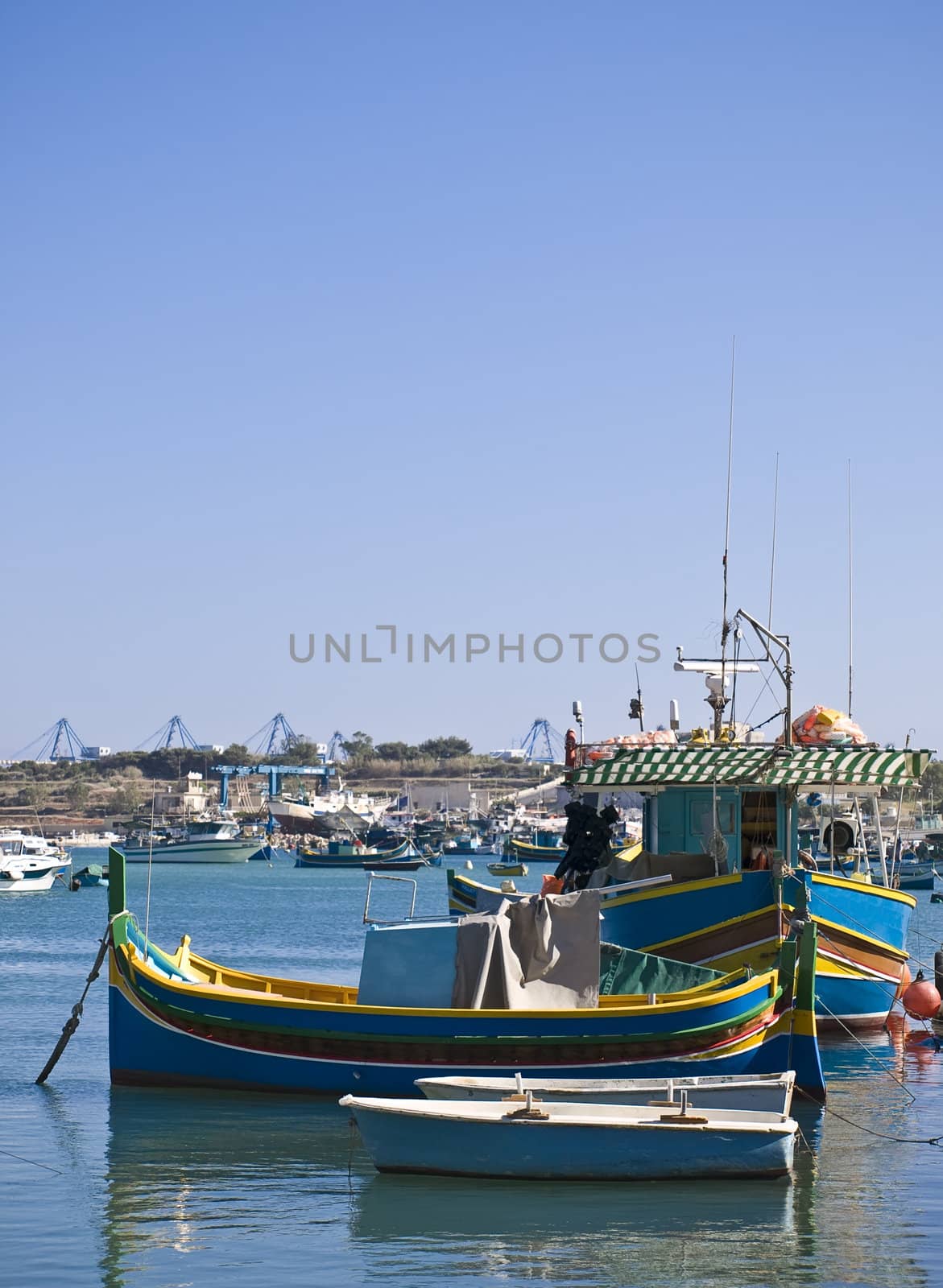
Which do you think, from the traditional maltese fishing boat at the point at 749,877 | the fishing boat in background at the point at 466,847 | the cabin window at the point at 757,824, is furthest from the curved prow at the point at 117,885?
the fishing boat in background at the point at 466,847

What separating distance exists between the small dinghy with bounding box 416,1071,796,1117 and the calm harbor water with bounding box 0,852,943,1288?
0.89m

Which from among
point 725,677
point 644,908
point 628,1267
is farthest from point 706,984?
point 725,677

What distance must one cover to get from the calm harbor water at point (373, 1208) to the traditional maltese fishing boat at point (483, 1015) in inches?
30.5

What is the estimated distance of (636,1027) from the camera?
19.7 meters

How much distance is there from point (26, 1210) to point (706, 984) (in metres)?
8.76

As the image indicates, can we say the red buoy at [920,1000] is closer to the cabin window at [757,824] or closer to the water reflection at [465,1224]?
the cabin window at [757,824]

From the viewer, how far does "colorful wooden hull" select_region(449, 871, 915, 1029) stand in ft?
79.5

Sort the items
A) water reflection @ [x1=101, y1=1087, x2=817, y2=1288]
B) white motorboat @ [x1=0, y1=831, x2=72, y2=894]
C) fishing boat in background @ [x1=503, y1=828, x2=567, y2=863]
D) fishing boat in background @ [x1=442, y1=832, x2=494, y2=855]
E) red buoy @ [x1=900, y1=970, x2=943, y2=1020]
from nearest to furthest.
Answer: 1. water reflection @ [x1=101, y1=1087, x2=817, y2=1288]
2. red buoy @ [x1=900, y1=970, x2=943, y2=1020]
3. white motorboat @ [x1=0, y1=831, x2=72, y2=894]
4. fishing boat in background @ [x1=503, y1=828, x2=567, y2=863]
5. fishing boat in background @ [x1=442, y1=832, x2=494, y2=855]

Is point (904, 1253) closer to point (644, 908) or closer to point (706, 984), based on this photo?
point (706, 984)

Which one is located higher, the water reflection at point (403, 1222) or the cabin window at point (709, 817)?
the cabin window at point (709, 817)

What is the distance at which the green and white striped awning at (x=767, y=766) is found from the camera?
2559 cm

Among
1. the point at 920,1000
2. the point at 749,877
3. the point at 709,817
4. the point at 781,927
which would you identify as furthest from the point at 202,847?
the point at 781,927

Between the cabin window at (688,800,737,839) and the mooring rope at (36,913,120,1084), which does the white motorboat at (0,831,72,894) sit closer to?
the mooring rope at (36,913,120,1084)

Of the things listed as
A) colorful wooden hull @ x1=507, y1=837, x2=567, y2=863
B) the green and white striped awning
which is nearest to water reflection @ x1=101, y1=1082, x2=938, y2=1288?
the green and white striped awning
